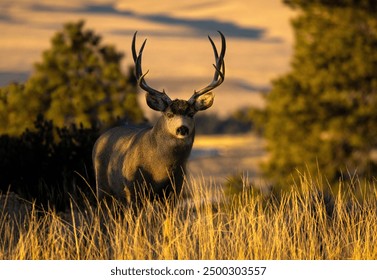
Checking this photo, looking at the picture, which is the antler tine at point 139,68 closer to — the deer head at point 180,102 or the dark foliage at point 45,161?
the deer head at point 180,102

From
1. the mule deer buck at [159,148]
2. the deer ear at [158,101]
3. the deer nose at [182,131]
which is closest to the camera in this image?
the deer nose at [182,131]

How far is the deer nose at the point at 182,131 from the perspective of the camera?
38.6 ft

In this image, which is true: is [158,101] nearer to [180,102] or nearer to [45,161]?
[180,102]

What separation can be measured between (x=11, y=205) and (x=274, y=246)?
6830 mm

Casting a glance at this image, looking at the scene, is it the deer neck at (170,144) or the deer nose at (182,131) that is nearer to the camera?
the deer nose at (182,131)

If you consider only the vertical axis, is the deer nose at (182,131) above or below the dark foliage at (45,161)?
above

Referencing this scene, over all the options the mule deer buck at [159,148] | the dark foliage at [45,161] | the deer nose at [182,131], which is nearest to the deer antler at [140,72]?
the mule deer buck at [159,148]

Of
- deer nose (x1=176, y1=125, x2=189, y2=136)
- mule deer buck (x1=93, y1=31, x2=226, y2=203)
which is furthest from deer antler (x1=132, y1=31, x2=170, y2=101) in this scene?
deer nose (x1=176, y1=125, x2=189, y2=136)

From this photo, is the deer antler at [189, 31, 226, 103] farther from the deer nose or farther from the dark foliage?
the dark foliage

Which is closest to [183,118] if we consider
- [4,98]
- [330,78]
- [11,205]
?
[11,205]

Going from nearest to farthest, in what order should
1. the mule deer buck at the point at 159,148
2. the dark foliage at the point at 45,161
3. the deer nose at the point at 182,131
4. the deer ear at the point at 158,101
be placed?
the deer nose at the point at 182,131 < the mule deer buck at the point at 159,148 < the deer ear at the point at 158,101 < the dark foliage at the point at 45,161

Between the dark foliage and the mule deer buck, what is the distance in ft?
12.4

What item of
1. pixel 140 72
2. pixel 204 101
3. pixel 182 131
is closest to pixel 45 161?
pixel 140 72

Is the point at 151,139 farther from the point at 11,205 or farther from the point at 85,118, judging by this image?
the point at 85,118
